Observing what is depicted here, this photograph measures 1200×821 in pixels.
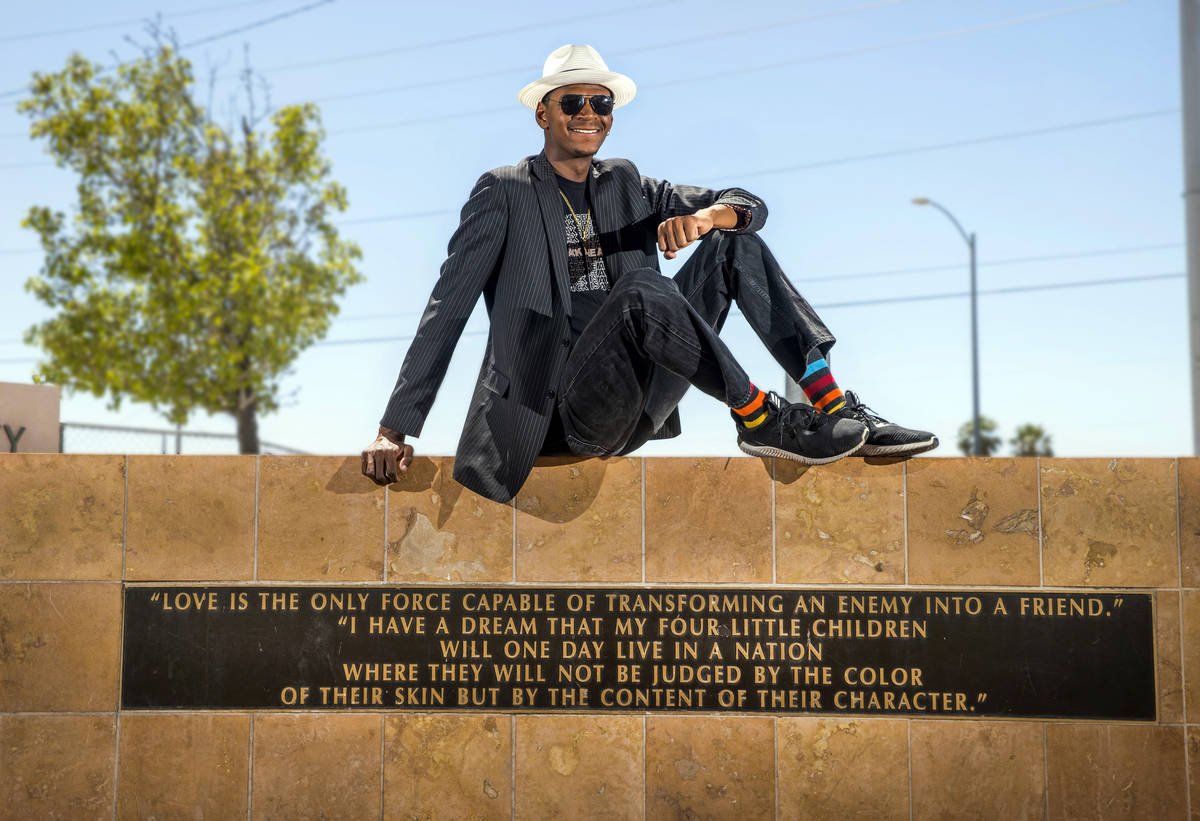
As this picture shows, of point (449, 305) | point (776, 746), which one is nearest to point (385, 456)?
point (449, 305)

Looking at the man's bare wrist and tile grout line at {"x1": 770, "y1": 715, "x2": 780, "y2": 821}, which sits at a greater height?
the man's bare wrist

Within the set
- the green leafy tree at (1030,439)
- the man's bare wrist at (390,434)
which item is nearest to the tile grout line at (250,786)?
the man's bare wrist at (390,434)

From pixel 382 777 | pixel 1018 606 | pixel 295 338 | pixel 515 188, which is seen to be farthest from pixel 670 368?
pixel 295 338

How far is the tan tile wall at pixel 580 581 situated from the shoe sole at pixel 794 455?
19cm

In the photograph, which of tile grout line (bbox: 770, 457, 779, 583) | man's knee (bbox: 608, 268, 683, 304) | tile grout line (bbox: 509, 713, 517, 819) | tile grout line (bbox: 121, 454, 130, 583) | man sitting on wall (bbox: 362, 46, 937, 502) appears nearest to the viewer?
man's knee (bbox: 608, 268, 683, 304)

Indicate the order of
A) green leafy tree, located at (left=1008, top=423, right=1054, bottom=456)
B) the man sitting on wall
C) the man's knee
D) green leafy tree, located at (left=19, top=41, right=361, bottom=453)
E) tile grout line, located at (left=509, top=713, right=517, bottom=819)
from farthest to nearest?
1. green leafy tree, located at (left=1008, top=423, right=1054, bottom=456)
2. green leafy tree, located at (left=19, top=41, right=361, bottom=453)
3. tile grout line, located at (left=509, top=713, right=517, bottom=819)
4. the man sitting on wall
5. the man's knee

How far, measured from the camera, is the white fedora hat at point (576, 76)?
4.94 meters

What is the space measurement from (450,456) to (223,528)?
1061mm

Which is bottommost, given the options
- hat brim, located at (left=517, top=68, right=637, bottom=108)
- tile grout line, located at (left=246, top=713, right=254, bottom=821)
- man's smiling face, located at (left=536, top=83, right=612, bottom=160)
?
tile grout line, located at (left=246, top=713, right=254, bottom=821)

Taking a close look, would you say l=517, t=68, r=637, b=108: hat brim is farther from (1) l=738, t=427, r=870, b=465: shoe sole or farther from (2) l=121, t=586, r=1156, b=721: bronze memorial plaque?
(2) l=121, t=586, r=1156, b=721: bronze memorial plaque

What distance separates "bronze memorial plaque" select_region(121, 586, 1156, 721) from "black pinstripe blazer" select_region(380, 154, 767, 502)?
640mm

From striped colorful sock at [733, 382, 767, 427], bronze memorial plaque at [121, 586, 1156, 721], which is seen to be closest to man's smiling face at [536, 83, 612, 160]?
striped colorful sock at [733, 382, 767, 427]

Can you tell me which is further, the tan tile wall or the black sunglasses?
the black sunglasses

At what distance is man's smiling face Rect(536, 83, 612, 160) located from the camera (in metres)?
4.99
